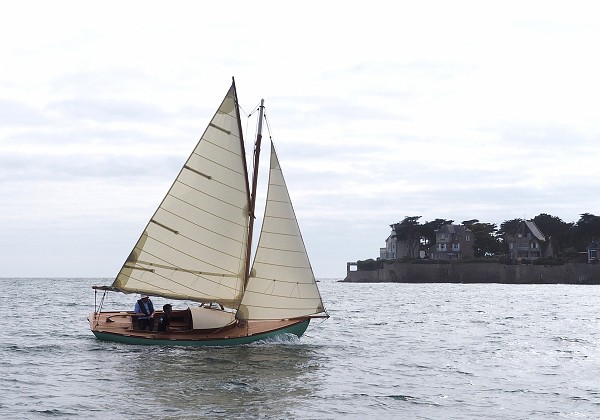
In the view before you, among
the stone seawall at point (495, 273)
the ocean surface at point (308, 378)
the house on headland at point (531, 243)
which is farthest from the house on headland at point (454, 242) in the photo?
the ocean surface at point (308, 378)

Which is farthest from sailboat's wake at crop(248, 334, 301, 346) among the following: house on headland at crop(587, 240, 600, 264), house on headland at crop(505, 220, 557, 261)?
house on headland at crop(505, 220, 557, 261)

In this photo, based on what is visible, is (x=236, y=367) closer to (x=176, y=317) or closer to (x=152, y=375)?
(x=152, y=375)

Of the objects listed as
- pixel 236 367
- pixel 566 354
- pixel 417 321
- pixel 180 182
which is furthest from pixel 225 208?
pixel 417 321

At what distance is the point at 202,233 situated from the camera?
106 feet

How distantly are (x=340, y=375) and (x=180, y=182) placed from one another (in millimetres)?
10147

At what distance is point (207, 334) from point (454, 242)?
165610 millimetres

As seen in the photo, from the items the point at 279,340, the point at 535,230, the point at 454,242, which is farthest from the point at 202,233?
the point at 454,242

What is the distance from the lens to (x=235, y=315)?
32.0 metres

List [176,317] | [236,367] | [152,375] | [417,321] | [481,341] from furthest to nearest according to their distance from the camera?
1. [417,321]
2. [481,341]
3. [176,317]
4. [236,367]
5. [152,375]

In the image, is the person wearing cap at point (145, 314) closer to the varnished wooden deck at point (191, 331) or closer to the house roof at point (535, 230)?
the varnished wooden deck at point (191, 331)

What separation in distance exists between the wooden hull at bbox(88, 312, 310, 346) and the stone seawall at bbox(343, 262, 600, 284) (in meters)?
135

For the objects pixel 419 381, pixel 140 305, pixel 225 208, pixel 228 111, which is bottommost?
pixel 419 381

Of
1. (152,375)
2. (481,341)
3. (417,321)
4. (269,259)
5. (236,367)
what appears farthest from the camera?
(417,321)

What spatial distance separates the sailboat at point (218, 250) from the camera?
104ft
